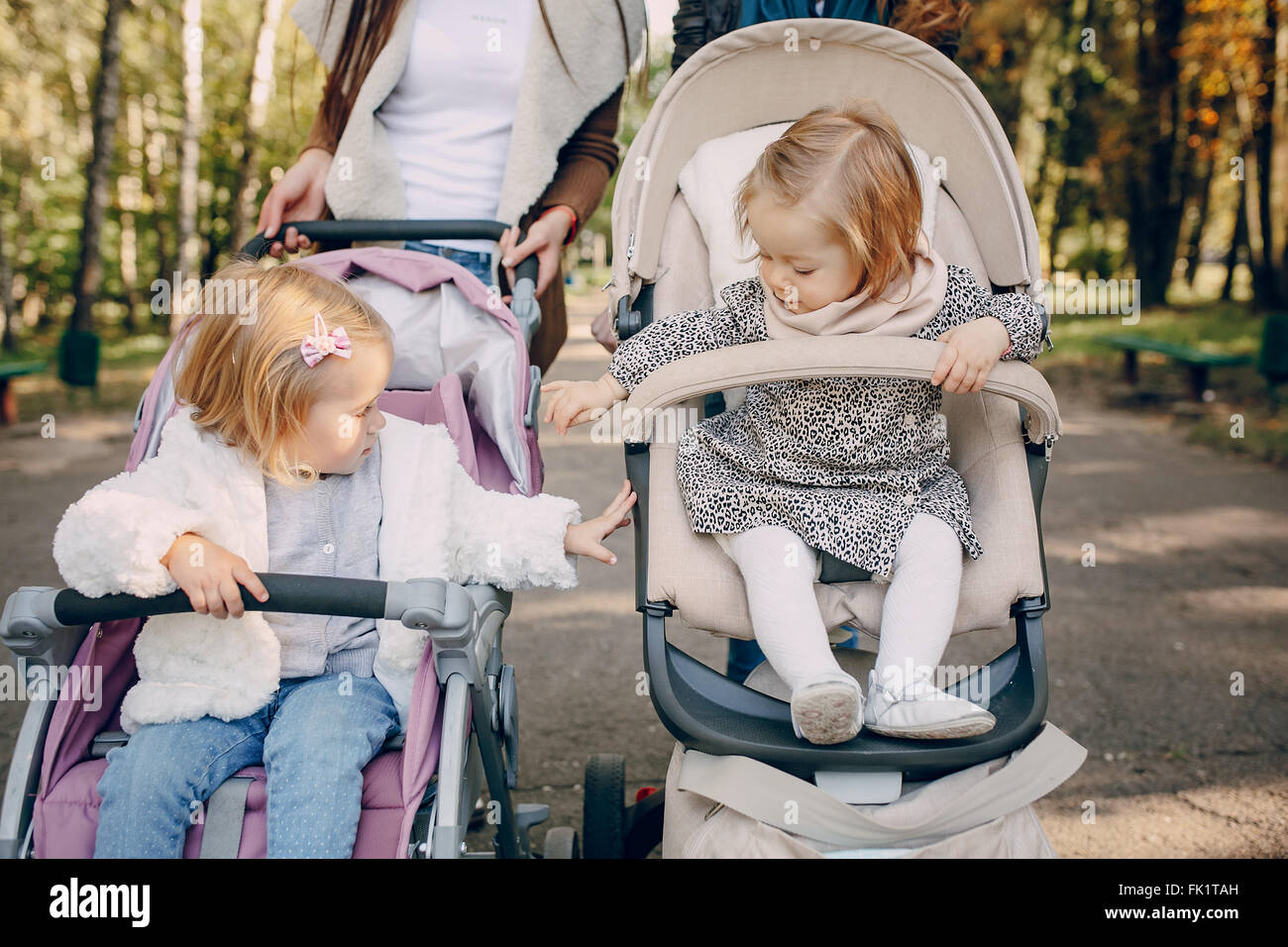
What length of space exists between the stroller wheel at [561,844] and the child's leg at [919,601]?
93 centimetres

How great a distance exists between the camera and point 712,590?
202 cm

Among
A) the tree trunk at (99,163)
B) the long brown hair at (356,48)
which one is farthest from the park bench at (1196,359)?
the tree trunk at (99,163)

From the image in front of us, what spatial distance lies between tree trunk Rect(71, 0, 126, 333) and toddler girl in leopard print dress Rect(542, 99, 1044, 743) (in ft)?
28.8

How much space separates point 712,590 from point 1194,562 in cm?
370

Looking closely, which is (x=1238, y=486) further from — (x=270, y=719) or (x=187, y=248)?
(x=187, y=248)

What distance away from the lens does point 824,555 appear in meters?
2.03

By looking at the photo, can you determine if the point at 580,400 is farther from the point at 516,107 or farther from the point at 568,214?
the point at 516,107

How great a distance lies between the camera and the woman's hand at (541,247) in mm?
2496

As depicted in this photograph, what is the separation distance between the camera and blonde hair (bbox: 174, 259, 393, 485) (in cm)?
183

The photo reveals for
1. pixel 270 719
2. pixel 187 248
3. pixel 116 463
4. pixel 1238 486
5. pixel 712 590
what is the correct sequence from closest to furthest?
pixel 270 719 → pixel 712 590 → pixel 1238 486 → pixel 116 463 → pixel 187 248

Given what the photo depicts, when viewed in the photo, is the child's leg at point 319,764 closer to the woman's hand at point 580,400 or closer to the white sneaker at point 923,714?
the woman's hand at point 580,400

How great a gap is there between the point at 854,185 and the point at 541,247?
0.94 metres
